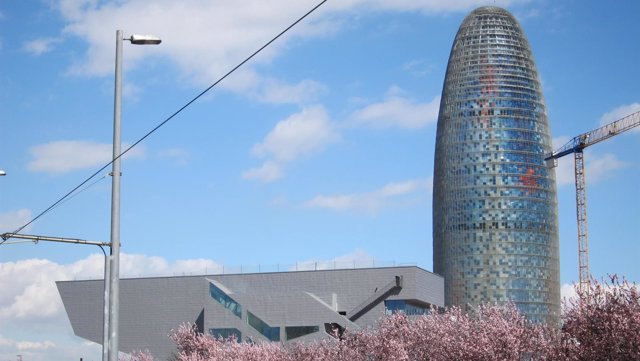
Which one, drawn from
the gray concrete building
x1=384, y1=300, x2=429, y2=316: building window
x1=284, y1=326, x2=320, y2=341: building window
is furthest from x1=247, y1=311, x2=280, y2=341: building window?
x1=384, y1=300, x2=429, y2=316: building window

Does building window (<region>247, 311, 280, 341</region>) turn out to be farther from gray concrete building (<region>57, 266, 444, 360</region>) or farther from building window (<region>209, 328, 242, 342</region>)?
building window (<region>209, 328, 242, 342</region>)

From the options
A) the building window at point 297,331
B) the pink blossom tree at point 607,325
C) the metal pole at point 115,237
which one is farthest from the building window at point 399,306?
the metal pole at point 115,237

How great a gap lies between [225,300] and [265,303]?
6.67 m

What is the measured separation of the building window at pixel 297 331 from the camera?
389 feet

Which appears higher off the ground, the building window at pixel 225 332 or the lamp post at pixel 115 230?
the lamp post at pixel 115 230

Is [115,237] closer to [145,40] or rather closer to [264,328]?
[145,40]

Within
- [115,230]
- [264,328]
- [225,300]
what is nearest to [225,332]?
[225,300]

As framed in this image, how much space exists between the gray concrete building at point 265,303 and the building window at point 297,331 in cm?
2

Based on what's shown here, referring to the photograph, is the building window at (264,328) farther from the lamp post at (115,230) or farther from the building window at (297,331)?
the lamp post at (115,230)

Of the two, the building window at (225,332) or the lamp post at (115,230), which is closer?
the lamp post at (115,230)

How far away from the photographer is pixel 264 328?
12106 centimetres

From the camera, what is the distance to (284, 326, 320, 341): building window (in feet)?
389

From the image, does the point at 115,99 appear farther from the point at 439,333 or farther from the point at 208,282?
the point at 208,282

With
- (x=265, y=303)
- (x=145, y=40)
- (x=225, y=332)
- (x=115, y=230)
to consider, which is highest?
(x=145, y=40)
